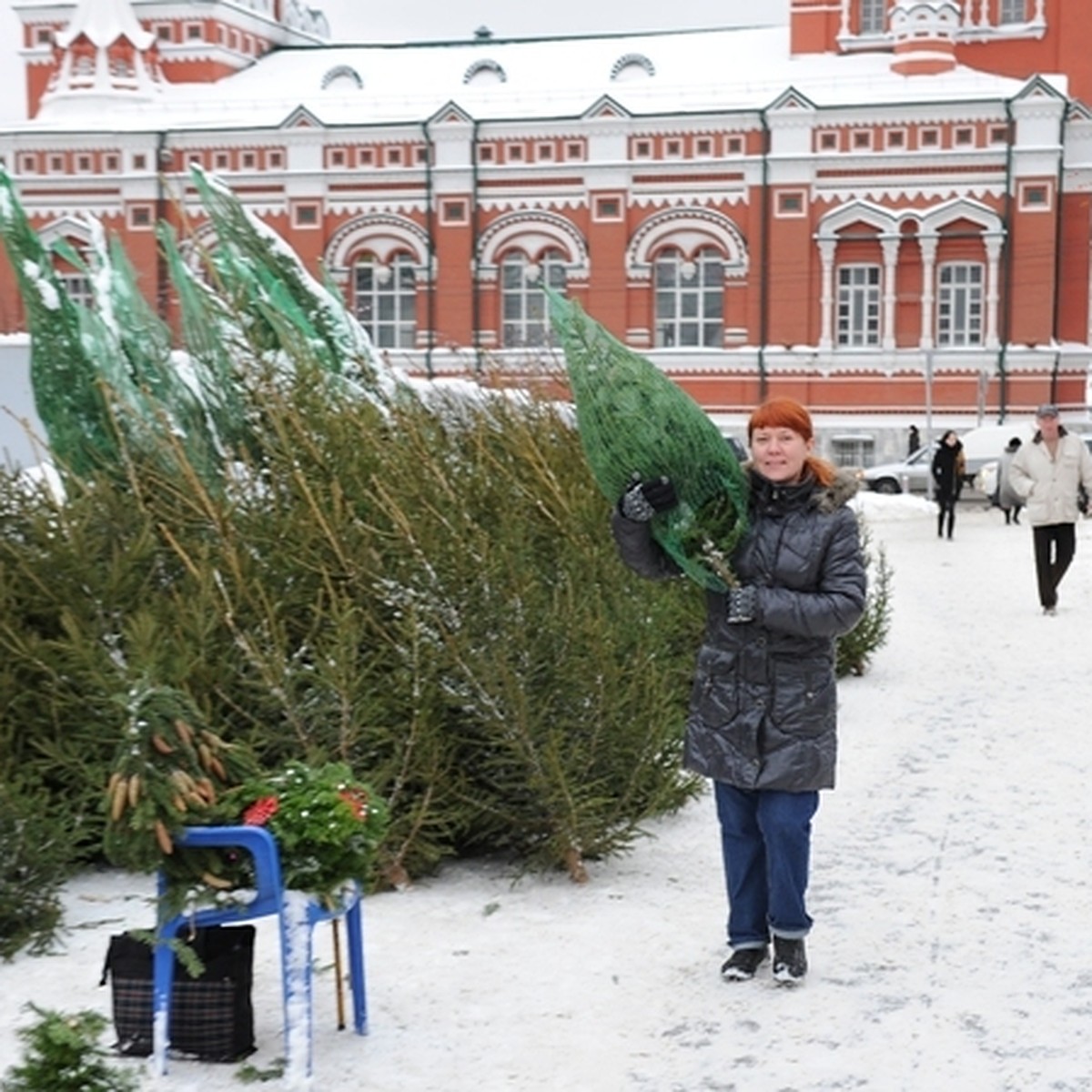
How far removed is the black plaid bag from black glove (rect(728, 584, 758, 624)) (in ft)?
4.84

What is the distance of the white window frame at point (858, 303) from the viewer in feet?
116

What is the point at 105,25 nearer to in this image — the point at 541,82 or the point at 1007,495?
the point at 541,82

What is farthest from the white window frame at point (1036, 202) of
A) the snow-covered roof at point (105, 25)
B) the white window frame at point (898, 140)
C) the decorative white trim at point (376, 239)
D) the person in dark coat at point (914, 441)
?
the snow-covered roof at point (105, 25)

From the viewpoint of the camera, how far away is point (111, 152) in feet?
125

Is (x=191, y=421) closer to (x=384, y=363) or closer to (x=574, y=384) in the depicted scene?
(x=384, y=363)

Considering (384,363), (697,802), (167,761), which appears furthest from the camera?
(384,363)

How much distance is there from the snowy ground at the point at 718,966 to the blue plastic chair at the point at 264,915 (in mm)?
152

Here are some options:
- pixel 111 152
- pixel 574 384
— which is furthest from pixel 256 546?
pixel 111 152

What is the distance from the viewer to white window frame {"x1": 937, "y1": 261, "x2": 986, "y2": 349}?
3494 cm

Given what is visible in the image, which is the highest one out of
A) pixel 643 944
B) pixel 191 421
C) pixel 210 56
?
pixel 210 56

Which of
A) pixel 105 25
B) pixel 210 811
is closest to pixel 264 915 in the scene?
pixel 210 811

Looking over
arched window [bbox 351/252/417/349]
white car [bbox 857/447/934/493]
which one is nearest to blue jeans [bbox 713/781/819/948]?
white car [bbox 857/447/934/493]

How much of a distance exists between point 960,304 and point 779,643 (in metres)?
31.8

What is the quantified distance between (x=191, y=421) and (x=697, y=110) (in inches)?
1180
